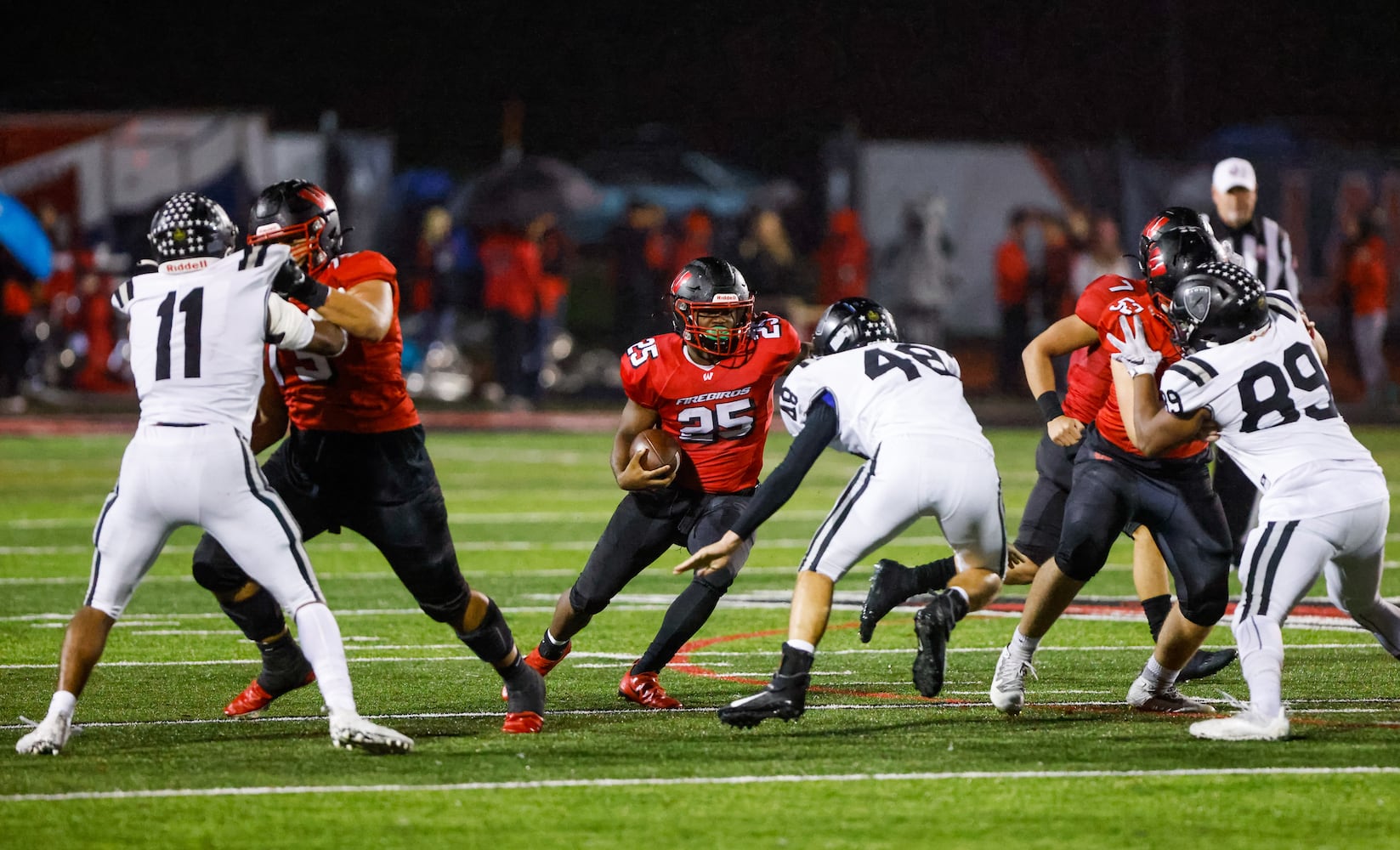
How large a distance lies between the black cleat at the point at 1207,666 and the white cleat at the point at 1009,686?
0.93 meters

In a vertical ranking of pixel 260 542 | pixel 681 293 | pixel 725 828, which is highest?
pixel 681 293

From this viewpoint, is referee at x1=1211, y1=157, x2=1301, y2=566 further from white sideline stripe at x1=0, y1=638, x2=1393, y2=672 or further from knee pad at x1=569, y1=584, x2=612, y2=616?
knee pad at x1=569, y1=584, x2=612, y2=616

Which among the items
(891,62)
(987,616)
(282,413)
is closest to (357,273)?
(282,413)

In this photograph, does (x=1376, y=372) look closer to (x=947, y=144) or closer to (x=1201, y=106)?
(x=947, y=144)

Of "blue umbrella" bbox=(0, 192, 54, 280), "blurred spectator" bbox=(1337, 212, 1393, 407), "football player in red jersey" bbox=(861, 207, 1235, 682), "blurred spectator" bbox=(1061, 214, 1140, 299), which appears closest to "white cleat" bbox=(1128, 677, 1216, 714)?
"football player in red jersey" bbox=(861, 207, 1235, 682)

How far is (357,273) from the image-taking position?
6023 mm

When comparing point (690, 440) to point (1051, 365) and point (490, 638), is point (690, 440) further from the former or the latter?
point (1051, 365)

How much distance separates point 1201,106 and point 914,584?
85.2 feet

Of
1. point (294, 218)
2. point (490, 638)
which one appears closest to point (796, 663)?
point (490, 638)

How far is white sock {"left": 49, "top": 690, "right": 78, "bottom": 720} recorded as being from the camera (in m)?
5.47

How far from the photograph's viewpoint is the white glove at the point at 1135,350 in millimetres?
6180

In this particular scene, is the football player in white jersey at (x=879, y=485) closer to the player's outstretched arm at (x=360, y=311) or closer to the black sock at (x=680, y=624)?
the black sock at (x=680, y=624)

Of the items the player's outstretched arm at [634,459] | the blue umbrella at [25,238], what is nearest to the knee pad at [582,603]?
the player's outstretched arm at [634,459]

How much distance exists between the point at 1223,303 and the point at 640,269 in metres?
16.0
